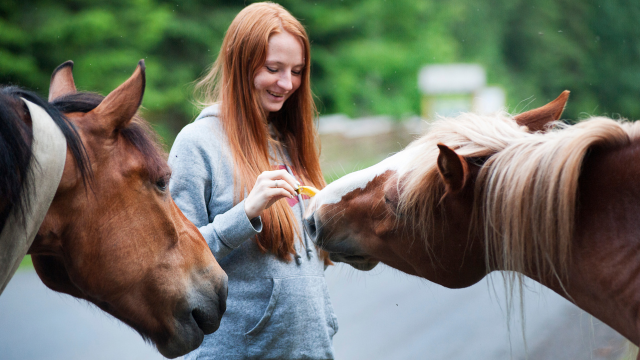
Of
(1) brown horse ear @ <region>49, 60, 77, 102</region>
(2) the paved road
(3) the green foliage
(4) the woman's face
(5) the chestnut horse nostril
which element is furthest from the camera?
(3) the green foliage

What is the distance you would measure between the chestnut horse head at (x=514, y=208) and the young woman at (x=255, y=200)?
0.23 metres

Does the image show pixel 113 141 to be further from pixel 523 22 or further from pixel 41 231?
pixel 523 22

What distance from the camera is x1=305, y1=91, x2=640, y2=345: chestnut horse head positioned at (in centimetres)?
122

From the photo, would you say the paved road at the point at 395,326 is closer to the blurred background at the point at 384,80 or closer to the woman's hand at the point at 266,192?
the blurred background at the point at 384,80

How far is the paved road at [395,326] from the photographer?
4020 mm

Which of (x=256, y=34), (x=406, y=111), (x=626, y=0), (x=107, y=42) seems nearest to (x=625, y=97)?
(x=626, y=0)

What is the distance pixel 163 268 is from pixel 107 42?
362 inches

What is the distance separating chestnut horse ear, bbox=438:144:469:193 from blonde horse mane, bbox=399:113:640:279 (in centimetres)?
5

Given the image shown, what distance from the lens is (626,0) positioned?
53.8ft

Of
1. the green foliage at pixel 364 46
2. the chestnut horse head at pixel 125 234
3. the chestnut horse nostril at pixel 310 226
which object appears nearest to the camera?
the chestnut horse head at pixel 125 234

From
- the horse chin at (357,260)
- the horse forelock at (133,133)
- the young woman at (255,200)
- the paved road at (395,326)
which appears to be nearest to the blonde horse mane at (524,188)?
the horse chin at (357,260)

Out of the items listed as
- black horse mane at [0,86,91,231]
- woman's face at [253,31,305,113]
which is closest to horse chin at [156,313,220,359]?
black horse mane at [0,86,91,231]

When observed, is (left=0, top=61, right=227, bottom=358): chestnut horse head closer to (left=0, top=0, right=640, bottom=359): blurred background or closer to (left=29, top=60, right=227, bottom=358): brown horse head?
(left=29, top=60, right=227, bottom=358): brown horse head

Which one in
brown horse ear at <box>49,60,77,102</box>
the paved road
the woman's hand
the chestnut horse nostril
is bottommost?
the paved road
